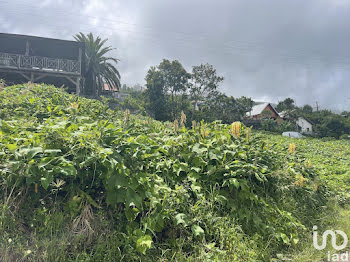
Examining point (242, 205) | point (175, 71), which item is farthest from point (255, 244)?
point (175, 71)

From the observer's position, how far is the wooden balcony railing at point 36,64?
1398cm

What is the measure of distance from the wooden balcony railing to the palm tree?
225 inches

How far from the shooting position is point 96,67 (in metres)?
21.2

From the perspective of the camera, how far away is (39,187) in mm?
1725

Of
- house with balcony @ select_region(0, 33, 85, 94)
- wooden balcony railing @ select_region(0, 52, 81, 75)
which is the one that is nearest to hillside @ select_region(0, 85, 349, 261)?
house with balcony @ select_region(0, 33, 85, 94)

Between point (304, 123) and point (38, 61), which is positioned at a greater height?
point (38, 61)

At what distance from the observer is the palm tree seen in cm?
2081

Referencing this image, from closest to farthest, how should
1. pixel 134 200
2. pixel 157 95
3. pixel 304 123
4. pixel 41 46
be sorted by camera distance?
pixel 134 200 < pixel 41 46 < pixel 157 95 < pixel 304 123

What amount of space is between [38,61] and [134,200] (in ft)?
51.6

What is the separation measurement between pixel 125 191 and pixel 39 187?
0.63m

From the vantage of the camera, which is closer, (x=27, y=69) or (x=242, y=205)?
(x=242, y=205)

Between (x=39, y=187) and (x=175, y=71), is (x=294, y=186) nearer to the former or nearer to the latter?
(x=39, y=187)

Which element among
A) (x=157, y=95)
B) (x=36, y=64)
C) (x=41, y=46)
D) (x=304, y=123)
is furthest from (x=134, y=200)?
(x=304, y=123)

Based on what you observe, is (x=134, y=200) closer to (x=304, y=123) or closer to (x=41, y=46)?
(x=41, y=46)
